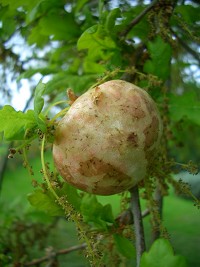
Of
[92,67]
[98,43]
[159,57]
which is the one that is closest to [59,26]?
[92,67]

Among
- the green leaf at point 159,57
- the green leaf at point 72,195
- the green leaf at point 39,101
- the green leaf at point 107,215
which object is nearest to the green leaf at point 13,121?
the green leaf at point 39,101

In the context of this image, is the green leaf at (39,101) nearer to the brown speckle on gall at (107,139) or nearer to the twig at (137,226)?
the brown speckle on gall at (107,139)

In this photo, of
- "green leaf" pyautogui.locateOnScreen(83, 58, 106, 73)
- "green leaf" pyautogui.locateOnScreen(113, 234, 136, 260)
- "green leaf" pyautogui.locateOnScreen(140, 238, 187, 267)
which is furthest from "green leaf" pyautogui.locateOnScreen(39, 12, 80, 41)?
"green leaf" pyautogui.locateOnScreen(140, 238, 187, 267)

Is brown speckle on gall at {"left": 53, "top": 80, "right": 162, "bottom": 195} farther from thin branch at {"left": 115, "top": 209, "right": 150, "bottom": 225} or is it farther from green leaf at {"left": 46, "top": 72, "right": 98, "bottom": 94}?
green leaf at {"left": 46, "top": 72, "right": 98, "bottom": 94}

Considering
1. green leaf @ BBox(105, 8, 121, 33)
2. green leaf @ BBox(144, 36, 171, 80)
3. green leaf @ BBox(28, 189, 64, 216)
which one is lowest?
green leaf @ BBox(28, 189, 64, 216)

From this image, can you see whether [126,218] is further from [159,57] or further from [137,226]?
[159,57]
